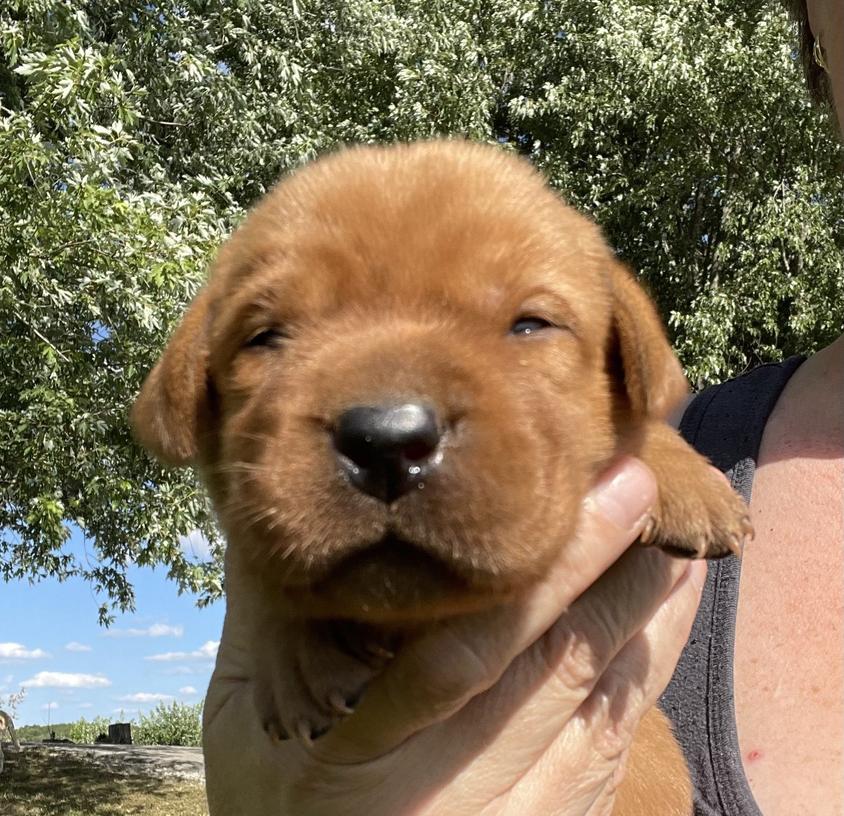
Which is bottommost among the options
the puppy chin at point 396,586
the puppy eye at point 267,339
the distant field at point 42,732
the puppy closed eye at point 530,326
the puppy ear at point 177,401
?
the distant field at point 42,732

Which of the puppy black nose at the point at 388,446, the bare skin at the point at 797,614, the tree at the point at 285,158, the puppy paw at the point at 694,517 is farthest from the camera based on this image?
the tree at the point at 285,158

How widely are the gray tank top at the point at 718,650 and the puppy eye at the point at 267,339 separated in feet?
5.01

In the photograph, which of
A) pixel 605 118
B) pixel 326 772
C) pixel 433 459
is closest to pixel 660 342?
pixel 433 459

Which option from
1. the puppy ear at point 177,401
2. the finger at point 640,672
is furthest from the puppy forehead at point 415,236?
the finger at point 640,672

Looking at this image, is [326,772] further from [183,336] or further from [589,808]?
[183,336]

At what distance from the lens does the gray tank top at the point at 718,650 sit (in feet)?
8.78

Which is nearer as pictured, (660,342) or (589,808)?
(589,808)

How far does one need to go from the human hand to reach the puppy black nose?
462mm

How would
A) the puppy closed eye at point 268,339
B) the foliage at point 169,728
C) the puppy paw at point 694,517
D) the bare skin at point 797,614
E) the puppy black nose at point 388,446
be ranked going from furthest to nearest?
the foliage at point 169,728
the bare skin at point 797,614
the puppy paw at point 694,517
the puppy closed eye at point 268,339
the puppy black nose at point 388,446

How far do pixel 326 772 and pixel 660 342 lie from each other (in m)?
1.30

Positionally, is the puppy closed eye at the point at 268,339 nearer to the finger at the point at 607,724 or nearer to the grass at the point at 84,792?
the finger at the point at 607,724

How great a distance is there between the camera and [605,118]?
1822 cm

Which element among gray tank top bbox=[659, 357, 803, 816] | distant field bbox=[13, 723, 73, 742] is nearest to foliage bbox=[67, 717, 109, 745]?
distant field bbox=[13, 723, 73, 742]

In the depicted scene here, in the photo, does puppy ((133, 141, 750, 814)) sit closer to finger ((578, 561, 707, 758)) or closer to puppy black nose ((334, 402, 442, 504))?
puppy black nose ((334, 402, 442, 504))
